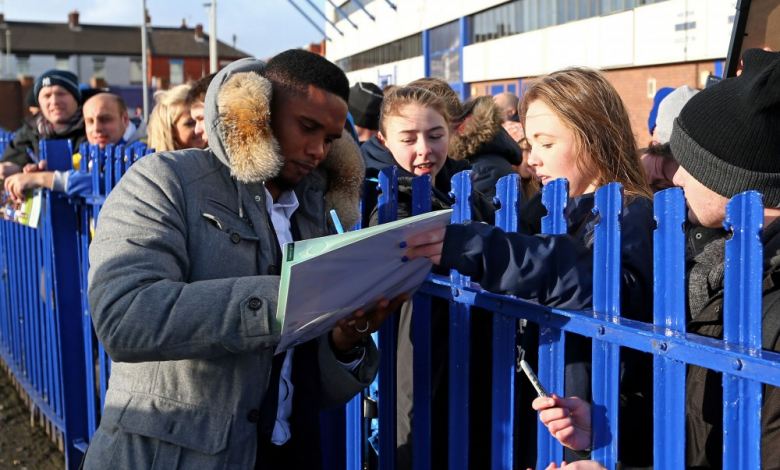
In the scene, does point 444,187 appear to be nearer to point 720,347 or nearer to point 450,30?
point 720,347

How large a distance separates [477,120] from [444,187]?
1115mm

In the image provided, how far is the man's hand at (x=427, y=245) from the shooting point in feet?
5.95

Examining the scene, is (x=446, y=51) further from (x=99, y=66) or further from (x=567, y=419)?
(x=99, y=66)

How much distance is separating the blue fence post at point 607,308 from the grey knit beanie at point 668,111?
114 inches

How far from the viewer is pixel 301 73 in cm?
213

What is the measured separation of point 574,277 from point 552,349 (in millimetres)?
213

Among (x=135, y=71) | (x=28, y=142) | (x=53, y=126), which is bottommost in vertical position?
(x=28, y=142)

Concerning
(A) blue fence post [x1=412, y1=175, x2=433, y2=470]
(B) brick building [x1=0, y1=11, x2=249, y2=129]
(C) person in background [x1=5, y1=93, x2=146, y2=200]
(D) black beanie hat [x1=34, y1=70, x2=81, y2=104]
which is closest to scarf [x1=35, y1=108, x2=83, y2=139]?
(D) black beanie hat [x1=34, y1=70, x2=81, y2=104]

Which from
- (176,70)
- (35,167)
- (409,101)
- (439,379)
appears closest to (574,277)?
(439,379)

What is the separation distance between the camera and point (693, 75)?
17.2 m

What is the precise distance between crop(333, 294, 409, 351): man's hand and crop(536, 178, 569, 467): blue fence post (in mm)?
388

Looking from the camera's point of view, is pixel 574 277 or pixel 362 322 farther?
pixel 362 322

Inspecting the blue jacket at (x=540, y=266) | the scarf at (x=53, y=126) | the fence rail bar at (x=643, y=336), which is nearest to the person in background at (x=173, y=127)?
the scarf at (x=53, y=126)

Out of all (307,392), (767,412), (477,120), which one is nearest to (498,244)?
(767,412)
